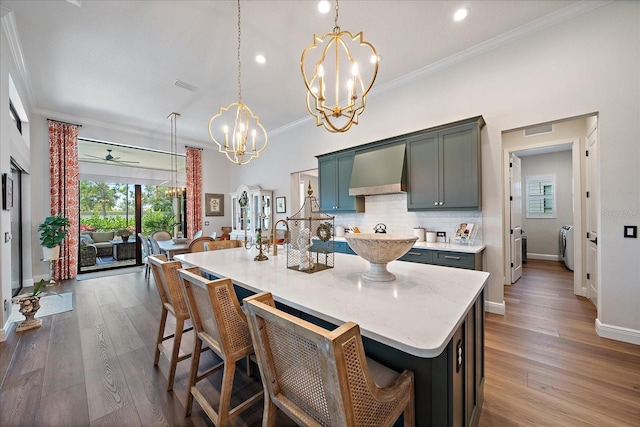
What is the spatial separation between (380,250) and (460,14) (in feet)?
9.38

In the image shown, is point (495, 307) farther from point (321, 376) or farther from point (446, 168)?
point (321, 376)

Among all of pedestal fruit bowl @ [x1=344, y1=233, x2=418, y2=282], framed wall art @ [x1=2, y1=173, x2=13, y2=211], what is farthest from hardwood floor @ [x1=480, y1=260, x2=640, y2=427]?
framed wall art @ [x1=2, y1=173, x2=13, y2=211]

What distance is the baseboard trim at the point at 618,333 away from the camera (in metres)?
2.38

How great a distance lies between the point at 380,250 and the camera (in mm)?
1395

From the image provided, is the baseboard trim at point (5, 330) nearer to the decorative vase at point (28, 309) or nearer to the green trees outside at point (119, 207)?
the decorative vase at point (28, 309)

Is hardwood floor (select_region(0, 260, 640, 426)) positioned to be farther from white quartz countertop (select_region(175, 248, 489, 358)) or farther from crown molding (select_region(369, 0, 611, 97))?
crown molding (select_region(369, 0, 611, 97))

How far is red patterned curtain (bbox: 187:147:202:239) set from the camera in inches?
268

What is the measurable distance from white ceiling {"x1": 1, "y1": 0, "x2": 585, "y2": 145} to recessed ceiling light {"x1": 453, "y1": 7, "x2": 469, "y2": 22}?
0.16 feet

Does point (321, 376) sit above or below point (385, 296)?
below

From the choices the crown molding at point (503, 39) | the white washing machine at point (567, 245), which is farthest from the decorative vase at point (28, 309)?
the white washing machine at point (567, 245)

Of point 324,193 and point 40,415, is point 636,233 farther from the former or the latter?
point 40,415

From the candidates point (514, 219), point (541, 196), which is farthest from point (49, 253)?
point (541, 196)

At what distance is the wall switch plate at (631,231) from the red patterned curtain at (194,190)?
7694 mm

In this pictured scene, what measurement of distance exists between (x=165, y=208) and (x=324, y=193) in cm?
464
